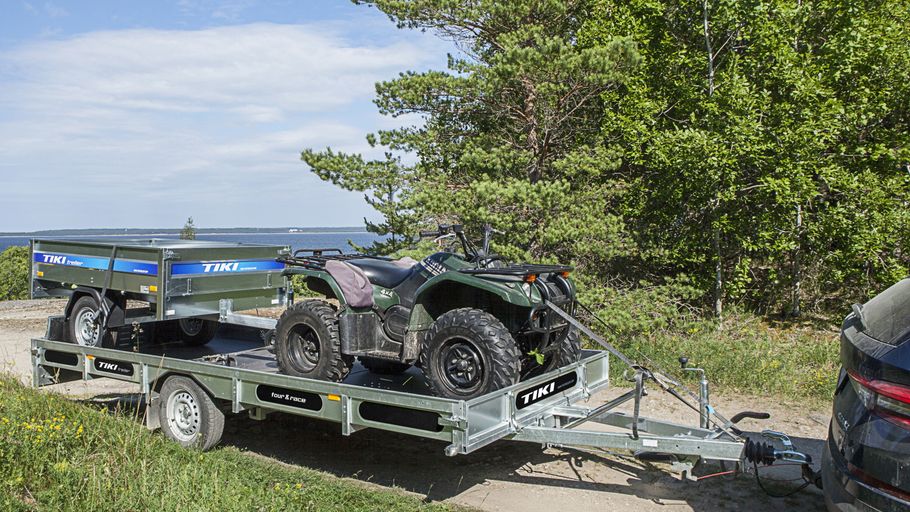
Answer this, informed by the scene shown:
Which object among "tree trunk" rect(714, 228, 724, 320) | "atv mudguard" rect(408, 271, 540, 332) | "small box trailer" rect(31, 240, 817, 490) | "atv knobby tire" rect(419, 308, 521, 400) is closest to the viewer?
"small box trailer" rect(31, 240, 817, 490)

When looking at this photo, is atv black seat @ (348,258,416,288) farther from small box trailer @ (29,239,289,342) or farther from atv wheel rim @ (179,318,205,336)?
atv wheel rim @ (179,318,205,336)

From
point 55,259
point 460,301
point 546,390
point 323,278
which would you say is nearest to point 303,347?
point 323,278

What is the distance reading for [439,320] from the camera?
5.40m

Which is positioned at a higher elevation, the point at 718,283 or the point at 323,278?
the point at 323,278

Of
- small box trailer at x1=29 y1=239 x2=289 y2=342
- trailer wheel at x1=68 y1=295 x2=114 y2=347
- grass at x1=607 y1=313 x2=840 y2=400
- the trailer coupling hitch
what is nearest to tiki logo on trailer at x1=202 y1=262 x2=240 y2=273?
small box trailer at x1=29 y1=239 x2=289 y2=342

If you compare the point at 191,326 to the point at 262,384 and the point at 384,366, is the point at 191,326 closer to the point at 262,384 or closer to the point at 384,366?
the point at 384,366

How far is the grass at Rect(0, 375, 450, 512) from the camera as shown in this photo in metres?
4.70

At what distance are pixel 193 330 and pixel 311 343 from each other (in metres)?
3.24

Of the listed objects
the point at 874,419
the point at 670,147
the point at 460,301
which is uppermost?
the point at 670,147

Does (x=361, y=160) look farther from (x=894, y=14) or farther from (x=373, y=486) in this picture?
(x=894, y=14)

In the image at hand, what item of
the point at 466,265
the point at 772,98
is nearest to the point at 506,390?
the point at 466,265

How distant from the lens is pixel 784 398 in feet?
27.2

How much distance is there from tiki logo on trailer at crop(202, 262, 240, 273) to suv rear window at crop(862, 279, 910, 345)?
19.6 feet

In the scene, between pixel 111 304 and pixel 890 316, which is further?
pixel 111 304
